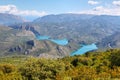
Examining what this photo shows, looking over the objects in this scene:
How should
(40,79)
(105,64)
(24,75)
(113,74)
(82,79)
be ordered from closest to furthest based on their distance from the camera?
(82,79) < (113,74) < (40,79) < (24,75) < (105,64)

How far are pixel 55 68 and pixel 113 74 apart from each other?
38.5ft

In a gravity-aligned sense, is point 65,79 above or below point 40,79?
above

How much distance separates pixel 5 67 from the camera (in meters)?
64.9

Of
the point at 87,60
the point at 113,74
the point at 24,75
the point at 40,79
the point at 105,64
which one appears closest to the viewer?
the point at 113,74

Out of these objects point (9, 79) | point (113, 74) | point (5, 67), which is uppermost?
point (113, 74)

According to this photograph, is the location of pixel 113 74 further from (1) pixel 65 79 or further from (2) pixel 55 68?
(2) pixel 55 68

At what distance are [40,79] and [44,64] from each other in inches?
129

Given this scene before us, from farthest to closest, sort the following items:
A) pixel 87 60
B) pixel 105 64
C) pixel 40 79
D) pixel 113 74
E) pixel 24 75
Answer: pixel 87 60 < pixel 105 64 < pixel 24 75 < pixel 40 79 < pixel 113 74

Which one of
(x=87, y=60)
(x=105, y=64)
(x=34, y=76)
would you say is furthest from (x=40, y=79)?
(x=87, y=60)

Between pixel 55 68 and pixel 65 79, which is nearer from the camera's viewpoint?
pixel 65 79

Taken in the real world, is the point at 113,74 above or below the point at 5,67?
above

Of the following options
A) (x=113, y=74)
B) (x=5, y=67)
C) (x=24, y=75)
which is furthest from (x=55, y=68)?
(x=5, y=67)

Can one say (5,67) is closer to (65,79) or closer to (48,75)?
(48,75)

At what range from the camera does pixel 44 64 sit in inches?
1790
